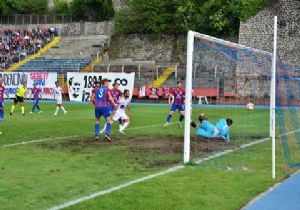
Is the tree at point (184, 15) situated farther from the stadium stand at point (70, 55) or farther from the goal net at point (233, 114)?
the goal net at point (233, 114)

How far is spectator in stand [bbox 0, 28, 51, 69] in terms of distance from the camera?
58.8 meters

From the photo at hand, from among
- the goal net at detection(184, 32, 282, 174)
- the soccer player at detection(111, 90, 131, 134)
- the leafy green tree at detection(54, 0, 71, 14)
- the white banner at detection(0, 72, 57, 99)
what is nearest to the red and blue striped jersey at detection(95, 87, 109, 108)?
the soccer player at detection(111, 90, 131, 134)

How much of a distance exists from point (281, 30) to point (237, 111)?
81.9 ft

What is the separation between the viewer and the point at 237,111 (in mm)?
23891

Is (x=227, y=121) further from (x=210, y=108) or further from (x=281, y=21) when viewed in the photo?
(x=281, y=21)

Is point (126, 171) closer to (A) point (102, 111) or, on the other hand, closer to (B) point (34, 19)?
(A) point (102, 111)

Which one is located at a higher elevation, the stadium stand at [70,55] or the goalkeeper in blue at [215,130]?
the stadium stand at [70,55]

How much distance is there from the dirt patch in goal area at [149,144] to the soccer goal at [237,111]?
1.6 inches

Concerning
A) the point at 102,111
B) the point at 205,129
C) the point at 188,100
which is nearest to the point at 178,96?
the point at 205,129

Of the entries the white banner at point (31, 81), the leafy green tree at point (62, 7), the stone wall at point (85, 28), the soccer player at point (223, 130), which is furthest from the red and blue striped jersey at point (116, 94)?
the leafy green tree at point (62, 7)

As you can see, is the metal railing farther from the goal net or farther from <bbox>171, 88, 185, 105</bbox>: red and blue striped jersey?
<bbox>171, 88, 185, 105</bbox>: red and blue striped jersey

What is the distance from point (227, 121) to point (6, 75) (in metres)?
36.9

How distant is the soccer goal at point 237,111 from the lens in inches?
511

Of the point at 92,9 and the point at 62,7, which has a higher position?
the point at 62,7
